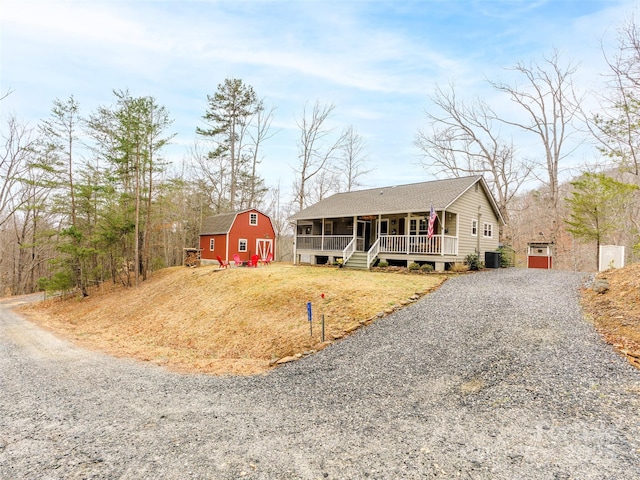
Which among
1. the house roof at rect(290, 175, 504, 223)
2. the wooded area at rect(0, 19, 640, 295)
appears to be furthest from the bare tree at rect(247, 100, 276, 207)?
the house roof at rect(290, 175, 504, 223)

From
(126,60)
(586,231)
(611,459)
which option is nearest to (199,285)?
(126,60)

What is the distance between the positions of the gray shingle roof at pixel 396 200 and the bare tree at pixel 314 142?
29.1ft

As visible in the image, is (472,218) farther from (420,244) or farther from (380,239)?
(380,239)

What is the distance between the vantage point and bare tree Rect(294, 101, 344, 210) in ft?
99.8

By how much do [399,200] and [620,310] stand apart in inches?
454

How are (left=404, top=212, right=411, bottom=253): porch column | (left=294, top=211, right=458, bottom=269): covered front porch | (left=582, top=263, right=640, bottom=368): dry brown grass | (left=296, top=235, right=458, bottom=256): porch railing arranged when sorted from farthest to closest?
(left=404, top=212, right=411, bottom=253): porch column, (left=294, top=211, right=458, bottom=269): covered front porch, (left=296, top=235, right=458, bottom=256): porch railing, (left=582, top=263, right=640, bottom=368): dry brown grass

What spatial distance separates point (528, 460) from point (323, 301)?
7149 mm

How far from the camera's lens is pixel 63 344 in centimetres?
1044

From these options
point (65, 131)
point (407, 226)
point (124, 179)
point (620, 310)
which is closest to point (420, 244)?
point (407, 226)

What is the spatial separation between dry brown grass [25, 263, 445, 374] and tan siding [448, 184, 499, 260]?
13.7 feet

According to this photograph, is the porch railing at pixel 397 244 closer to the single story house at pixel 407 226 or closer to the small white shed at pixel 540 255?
the single story house at pixel 407 226

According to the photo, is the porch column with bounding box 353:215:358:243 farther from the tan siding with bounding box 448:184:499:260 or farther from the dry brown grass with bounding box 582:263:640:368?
the dry brown grass with bounding box 582:263:640:368

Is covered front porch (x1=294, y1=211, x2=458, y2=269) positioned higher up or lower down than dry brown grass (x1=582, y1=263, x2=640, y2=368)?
higher up

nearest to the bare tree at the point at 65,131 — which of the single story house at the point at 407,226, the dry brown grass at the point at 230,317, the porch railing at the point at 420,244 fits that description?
the dry brown grass at the point at 230,317
